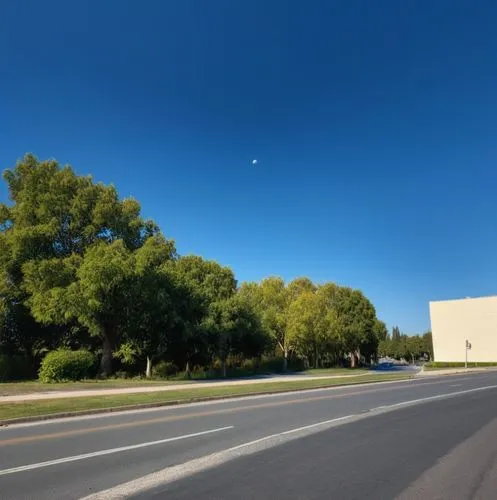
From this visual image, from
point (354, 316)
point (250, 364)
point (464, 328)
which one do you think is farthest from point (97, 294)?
point (464, 328)

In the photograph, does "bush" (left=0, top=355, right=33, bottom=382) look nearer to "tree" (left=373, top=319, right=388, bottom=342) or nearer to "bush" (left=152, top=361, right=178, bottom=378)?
"bush" (left=152, top=361, right=178, bottom=378)

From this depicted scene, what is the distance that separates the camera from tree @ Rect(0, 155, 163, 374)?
29.8 metres

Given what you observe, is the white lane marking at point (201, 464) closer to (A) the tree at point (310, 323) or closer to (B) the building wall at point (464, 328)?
(A) the tree at point (310, 323)

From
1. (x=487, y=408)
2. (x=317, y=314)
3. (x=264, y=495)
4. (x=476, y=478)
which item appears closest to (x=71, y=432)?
(x=264, y=495)

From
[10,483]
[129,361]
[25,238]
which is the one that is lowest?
[10,483]

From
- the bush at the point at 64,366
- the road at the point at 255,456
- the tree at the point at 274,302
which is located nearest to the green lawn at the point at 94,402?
the road at the point at 255,456

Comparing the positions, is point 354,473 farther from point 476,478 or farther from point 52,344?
point 52,344

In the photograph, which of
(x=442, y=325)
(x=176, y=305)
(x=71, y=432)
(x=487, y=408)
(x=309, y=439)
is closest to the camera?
(x=309, y=439)

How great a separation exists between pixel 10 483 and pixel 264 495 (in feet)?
10.8

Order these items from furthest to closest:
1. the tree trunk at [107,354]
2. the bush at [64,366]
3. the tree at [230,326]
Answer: the tree at [230,326] → the tree trunk at [107,354] → the bush at [64,366]

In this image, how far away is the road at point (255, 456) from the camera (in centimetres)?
664

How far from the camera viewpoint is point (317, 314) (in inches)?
2362

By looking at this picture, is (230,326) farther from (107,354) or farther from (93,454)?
(93,454)

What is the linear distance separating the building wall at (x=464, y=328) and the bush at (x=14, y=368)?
7389 centimetres
